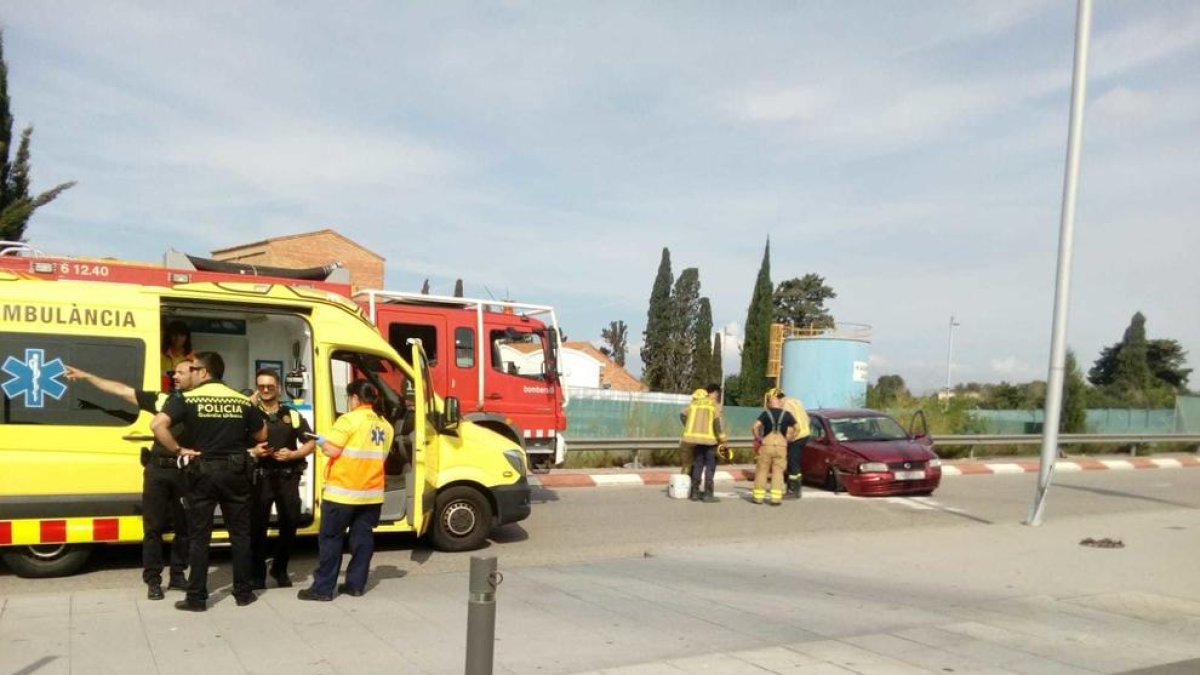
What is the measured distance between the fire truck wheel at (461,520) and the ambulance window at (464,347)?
4.30 metres

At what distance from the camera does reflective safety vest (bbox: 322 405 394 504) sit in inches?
273

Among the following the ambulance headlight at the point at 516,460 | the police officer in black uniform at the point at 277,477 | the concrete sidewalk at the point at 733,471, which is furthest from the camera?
the concrete sidewalk at the point at 733,471

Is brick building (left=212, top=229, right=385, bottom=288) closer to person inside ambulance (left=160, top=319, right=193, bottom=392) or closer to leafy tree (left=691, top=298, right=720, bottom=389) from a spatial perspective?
leafy tree (left=691, top=298, right=720, bottom=389)

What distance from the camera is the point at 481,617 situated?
387 centimetres

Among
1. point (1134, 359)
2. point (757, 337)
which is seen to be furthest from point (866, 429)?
point (1134, 359)

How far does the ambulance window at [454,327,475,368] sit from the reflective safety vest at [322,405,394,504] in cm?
621

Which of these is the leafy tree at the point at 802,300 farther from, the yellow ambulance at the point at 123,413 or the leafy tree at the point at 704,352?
the yellow ambulance at the point at 123,413

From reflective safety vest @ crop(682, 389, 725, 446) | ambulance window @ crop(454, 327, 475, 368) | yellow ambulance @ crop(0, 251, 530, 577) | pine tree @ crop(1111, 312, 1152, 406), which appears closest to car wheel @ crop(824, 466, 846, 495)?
reflective safety vest @ crop(682, 389, 725, 446)

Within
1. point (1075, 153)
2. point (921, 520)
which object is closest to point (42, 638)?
point (921, 520)

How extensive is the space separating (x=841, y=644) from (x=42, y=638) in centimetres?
494

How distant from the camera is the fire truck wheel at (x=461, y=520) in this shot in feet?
29.9

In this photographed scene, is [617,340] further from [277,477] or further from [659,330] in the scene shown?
[277,477]

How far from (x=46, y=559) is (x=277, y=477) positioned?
211cm

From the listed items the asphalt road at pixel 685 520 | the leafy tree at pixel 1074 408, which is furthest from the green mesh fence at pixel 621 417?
the leafy tree at pixel 1074 408
